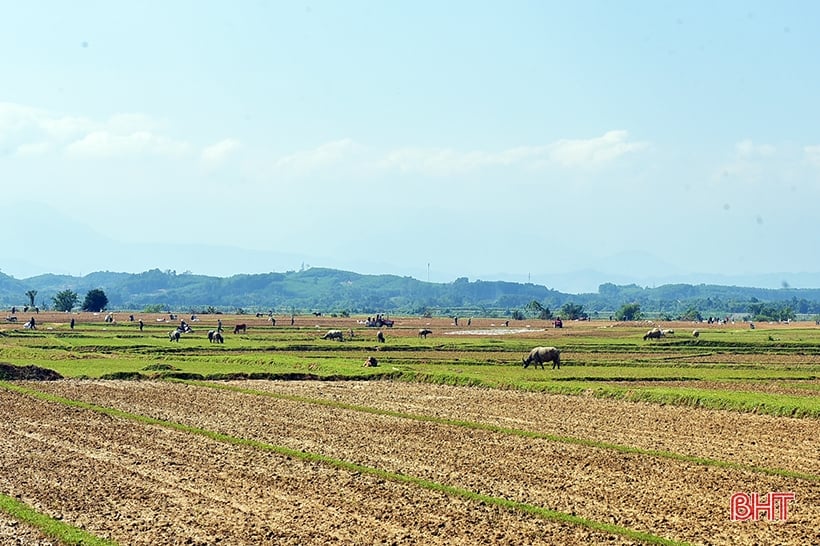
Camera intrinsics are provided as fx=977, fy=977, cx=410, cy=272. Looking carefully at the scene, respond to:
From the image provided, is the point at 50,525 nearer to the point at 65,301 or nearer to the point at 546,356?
the point at 546,356

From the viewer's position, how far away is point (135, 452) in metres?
23.5

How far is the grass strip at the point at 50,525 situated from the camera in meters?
15.8

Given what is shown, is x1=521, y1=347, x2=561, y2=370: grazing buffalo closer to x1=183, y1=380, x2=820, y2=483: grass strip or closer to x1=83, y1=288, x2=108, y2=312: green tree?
x1=183, y1=380, x2=820, y2=483: grass strip

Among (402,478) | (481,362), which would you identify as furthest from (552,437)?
(481,362)

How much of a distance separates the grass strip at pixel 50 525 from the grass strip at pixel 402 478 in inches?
259

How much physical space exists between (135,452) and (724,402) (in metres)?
20.1

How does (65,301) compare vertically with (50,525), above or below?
above

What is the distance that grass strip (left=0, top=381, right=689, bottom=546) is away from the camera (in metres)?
16.4

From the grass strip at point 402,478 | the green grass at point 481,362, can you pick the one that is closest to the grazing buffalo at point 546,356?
the green grass at point 481,362

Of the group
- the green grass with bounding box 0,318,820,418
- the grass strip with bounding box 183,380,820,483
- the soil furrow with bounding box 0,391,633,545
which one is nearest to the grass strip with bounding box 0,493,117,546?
the soil furrow with bounding box 0,391,633,545

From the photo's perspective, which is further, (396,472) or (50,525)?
(396,472)

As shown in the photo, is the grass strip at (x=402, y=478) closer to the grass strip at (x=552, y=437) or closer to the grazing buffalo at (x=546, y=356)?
the grass strip at (x=552, y=437)

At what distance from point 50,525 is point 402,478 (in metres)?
7.14

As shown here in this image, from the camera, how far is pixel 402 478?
20578 mm
